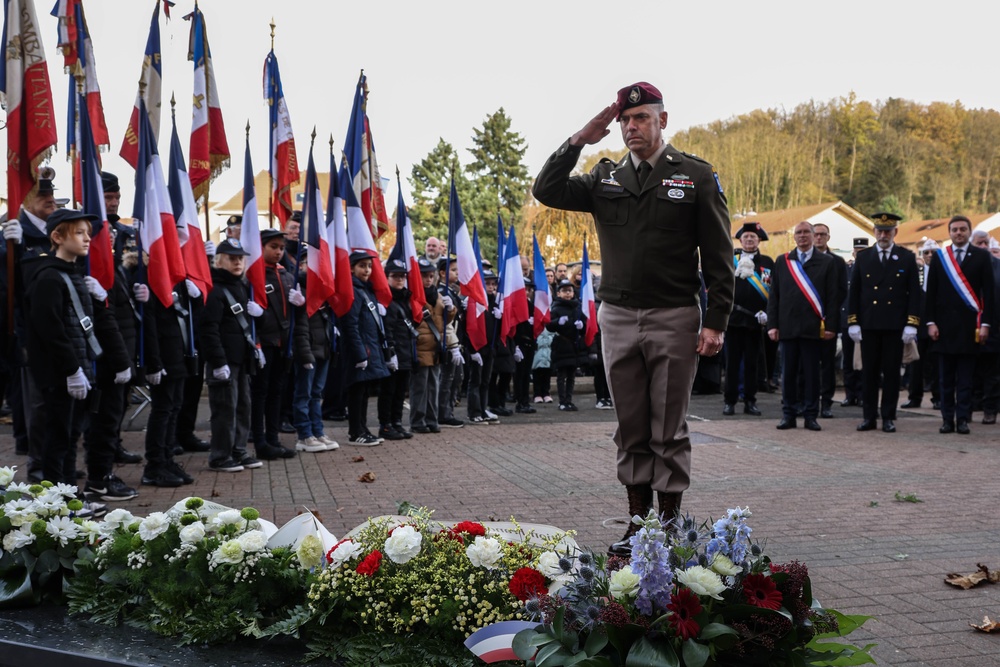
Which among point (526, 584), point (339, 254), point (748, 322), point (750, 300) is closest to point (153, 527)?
point (526, 584)

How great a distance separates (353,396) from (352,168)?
3.46m

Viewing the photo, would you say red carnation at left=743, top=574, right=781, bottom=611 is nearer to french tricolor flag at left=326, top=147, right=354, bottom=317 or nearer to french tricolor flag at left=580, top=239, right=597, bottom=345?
french tricolor flag at left=326, top=147, right=354, bottom=317

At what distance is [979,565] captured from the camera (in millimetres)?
4977

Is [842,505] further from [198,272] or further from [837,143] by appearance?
[837,143]

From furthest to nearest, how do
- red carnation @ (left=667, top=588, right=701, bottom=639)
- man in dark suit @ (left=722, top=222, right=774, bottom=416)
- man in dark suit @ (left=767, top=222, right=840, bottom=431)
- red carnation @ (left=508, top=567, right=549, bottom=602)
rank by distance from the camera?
man in dark suit @ (left=722, top=222, right=774, bottom=416), man in dark suit @ (left=767, top=222, right=840, bottom=431), red carnation @ (left=508, top=567, right=549, bottom=602), red carnation @ (left=667, top=588, right=701, bottom=639)

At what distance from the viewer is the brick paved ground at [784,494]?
455cm

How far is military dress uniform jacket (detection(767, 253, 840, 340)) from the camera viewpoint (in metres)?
12.0

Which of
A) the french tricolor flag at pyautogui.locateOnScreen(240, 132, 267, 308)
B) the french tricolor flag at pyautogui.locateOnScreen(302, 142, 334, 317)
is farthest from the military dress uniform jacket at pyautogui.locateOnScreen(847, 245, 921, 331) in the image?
the french tricolor flag at pyautogui.locateOnScreen(240, 132, 267, 308)

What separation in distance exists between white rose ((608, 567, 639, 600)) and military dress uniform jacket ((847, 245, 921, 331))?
9706 mm

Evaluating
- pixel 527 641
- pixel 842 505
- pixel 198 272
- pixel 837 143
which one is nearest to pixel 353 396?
pixel 198 272

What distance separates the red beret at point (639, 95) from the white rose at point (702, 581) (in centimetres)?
262

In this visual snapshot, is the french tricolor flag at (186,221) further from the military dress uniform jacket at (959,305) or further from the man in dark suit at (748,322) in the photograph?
the military dress uniform jacket at (959,305)

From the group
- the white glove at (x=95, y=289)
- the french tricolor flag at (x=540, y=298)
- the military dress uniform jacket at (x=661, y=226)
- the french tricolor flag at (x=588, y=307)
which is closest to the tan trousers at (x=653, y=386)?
the military dress uniform jacket at (x=661, y=226)

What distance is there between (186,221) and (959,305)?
29.6 feet
